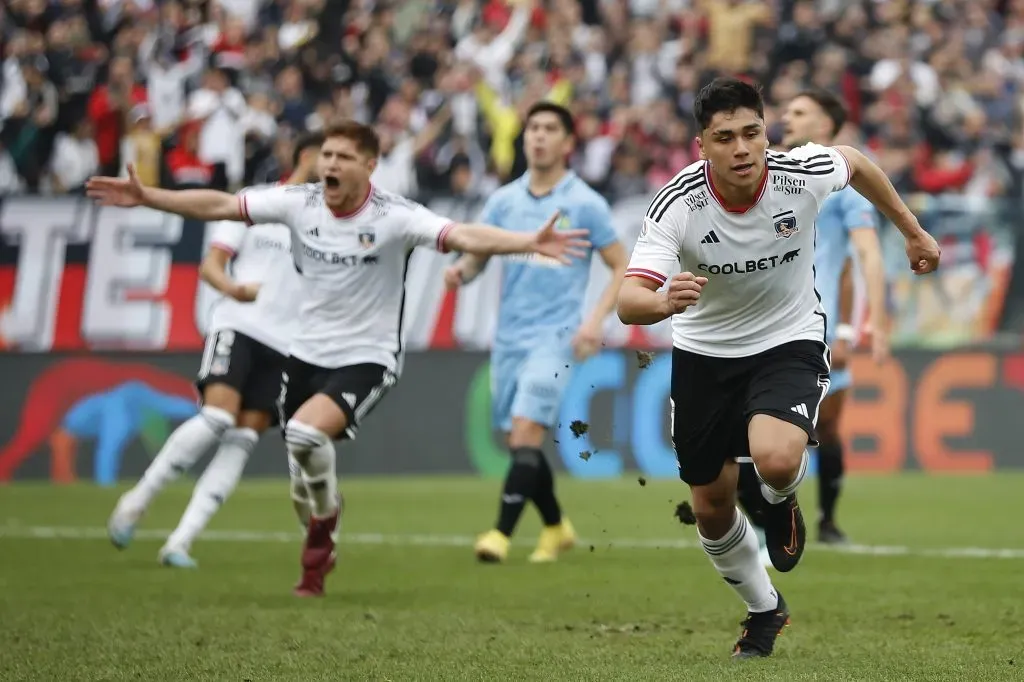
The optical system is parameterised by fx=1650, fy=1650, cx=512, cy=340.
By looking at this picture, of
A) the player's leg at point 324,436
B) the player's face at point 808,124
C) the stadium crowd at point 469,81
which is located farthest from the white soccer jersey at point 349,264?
the stadium crowd at point 469,81

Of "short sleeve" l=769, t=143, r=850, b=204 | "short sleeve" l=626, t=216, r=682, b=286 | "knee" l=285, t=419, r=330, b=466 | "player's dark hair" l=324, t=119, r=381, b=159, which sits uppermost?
"short sleeve" l=769, t=143, r=850, b=204

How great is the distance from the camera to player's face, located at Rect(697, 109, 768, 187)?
6.32 metres

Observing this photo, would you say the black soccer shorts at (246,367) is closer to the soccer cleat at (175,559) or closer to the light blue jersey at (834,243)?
the soccer cleat at (175,559)

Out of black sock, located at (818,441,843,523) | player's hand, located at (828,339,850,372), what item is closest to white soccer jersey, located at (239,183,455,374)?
player's hand, located at (828,339,850,372)

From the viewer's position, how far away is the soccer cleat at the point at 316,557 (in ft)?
28.8

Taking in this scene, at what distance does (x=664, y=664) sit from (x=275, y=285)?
502cm

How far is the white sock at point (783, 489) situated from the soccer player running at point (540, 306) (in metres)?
3.75

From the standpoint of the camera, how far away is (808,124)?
10.2 meters

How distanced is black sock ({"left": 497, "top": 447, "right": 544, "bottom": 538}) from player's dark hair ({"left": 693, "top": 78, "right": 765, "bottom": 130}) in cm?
421

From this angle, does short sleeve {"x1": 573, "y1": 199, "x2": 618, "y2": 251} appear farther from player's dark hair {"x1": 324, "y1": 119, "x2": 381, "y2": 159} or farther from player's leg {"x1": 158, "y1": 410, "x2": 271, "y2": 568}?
player's leg {"x1": 158, "y1": 410, "x2": 271, "y2": 568}

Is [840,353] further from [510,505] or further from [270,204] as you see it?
[270,204]

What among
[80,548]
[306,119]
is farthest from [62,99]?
[80,548]

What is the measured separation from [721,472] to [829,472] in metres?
4.59

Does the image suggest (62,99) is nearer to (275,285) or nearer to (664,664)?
(275,285)
